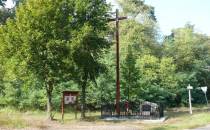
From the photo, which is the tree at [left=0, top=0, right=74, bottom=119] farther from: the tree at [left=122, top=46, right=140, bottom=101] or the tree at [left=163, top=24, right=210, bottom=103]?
the tree at [left=163, top=24, right=210, bottom=103]

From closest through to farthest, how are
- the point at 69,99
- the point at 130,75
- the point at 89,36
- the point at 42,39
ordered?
the point at 42,39 → the point at 69,99 → the point at 89,36 → the point at 130,75

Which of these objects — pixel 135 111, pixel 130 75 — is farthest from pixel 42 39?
pixel 130 75

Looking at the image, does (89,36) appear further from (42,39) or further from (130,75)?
(130,75)

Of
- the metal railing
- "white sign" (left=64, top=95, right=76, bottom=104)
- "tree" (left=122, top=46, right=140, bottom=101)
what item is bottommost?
the metal railing

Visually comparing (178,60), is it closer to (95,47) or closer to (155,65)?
(155,65)

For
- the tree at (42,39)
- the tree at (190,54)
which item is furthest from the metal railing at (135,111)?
the tree at (190,54)

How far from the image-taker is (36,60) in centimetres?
2883

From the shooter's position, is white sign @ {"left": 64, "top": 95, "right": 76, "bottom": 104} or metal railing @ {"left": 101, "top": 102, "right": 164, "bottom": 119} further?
metal railing @ {"left": 101, "top": 102, "right": 164, "bottom": 119}

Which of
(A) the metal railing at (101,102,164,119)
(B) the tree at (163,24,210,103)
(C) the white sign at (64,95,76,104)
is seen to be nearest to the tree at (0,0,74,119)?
(C) the white sign at (64,95,76,104)

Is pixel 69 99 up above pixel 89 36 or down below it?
below

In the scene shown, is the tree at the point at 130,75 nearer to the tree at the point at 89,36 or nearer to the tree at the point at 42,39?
the tree at the point at 89,36

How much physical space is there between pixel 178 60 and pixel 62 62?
36219 millimetres

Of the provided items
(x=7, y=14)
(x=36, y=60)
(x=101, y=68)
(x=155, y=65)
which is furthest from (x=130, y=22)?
(x=36, y=60)

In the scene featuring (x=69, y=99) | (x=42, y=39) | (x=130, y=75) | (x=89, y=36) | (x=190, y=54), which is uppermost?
(x=190, y=54)
